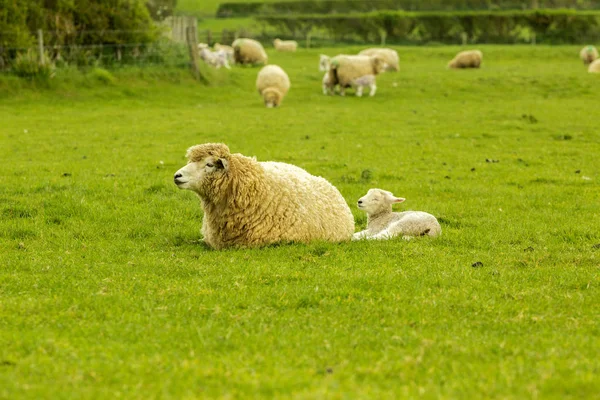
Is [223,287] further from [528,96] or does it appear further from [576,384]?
[528,96]

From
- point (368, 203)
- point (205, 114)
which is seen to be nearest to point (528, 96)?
point (205, 114)

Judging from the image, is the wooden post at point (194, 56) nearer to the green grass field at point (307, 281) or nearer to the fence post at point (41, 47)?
the fence post at point (41, 47)

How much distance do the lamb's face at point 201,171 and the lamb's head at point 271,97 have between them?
62.8ft

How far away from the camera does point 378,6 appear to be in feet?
257

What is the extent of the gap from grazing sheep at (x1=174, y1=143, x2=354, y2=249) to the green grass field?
1.20ft

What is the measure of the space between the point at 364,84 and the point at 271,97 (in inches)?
216

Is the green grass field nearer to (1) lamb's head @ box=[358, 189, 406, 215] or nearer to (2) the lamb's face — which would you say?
(2) the lamb's face

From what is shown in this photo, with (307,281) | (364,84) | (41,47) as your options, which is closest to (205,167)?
(307,281)

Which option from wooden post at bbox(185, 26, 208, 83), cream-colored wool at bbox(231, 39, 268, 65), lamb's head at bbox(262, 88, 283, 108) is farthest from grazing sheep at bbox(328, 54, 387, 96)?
cream-colored wool at bbox(231, 39, 268, 65)

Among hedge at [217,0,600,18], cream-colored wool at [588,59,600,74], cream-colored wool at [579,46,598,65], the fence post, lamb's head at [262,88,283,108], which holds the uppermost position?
hedge at [217,0,600,18]

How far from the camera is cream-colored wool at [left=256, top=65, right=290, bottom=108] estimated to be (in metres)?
28.8

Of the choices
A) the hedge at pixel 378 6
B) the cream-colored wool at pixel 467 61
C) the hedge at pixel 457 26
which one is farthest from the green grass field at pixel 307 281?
the hedge at pixel 378 6

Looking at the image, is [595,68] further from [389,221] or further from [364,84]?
[389,221]

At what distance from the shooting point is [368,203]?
36.6 feet
